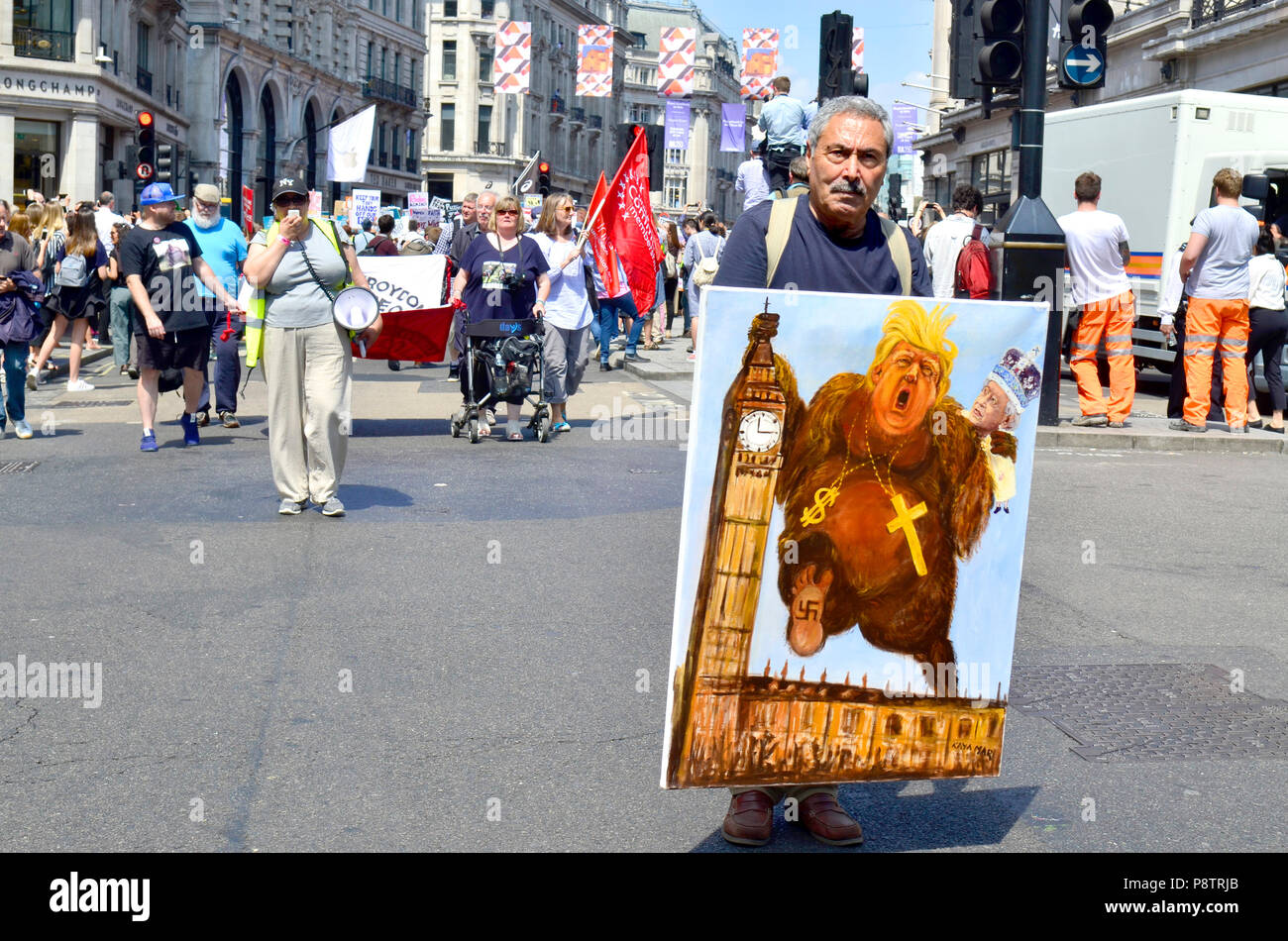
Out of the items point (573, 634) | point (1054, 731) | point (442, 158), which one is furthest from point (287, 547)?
point (442, 158)

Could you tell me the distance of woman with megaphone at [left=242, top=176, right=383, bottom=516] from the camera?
345 inches

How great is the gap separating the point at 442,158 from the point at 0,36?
5597 cm

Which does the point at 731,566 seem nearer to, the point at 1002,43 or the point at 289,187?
the point at 289,187

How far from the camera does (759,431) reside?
3.62 m

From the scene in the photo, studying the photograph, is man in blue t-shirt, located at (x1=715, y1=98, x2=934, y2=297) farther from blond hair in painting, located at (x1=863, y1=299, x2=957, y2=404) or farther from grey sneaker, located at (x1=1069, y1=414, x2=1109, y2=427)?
grey sneaker, located at (x1=1069, y1=414, x2=1109, y2=427)

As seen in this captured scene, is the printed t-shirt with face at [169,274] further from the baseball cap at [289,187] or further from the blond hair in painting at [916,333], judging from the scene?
the blond hair in painting at [916,333]

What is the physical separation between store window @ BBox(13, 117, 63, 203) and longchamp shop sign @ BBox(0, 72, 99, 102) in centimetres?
80

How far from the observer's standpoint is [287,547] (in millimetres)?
7926

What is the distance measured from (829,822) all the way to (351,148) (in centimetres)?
2551

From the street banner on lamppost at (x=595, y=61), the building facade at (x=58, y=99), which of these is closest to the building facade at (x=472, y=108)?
the street banner on lamppost at (x=595, y=61)

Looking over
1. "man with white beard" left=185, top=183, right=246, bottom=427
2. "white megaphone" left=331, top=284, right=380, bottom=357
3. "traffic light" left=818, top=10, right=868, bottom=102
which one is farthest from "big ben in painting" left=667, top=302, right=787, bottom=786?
"traffic light" left=818, top=10, right=868, bottom=102

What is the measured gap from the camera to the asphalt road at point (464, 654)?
14.0ft
